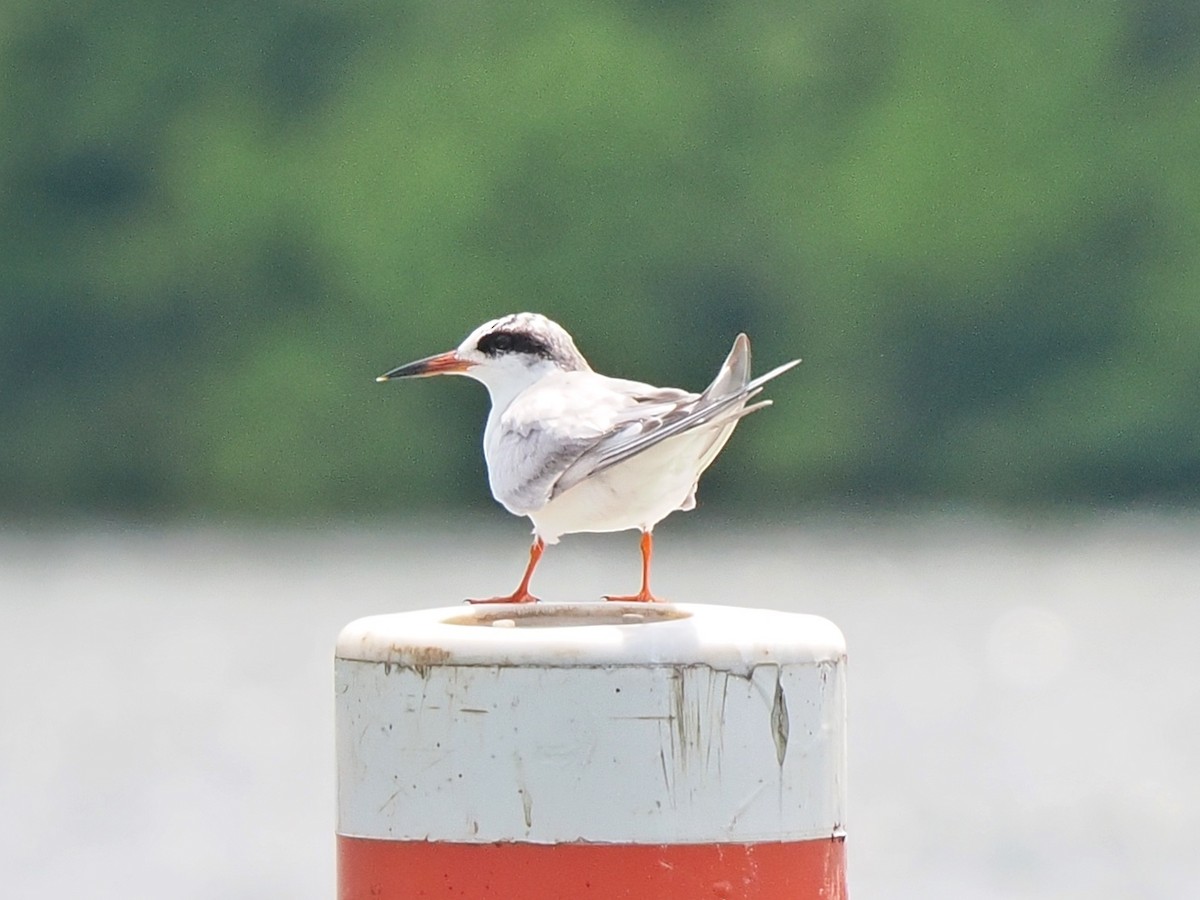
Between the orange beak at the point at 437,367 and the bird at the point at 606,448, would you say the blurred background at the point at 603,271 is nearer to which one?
the orange beak at the point at 437,367

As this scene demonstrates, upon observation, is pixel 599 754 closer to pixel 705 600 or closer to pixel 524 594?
pixel 524 594

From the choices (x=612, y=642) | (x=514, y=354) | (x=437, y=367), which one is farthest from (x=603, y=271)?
(x=612, y=642)

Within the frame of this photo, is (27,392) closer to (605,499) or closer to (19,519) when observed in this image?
(19,519)

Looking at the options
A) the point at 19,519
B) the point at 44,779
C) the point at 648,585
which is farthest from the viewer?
the point at 19,519

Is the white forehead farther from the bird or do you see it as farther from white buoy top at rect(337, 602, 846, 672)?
white buoy top at rect(337, 602, 846, 672)

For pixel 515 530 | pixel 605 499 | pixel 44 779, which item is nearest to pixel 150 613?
pixel 515 530

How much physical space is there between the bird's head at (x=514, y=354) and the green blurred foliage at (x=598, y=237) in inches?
998

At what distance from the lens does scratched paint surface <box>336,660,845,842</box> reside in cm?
419

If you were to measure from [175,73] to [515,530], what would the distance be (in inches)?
358

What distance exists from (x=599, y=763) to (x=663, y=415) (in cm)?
155

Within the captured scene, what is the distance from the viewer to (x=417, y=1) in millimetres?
37906

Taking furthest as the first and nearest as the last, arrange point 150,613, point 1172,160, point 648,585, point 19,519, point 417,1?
point 417,1 → point 1172,160 → point 19,519 → point 150,613 → point 648,585

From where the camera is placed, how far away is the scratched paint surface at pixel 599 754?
4.19 metres

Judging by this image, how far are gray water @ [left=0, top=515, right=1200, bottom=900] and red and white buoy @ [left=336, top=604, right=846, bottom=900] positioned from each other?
Result: 8825mm
